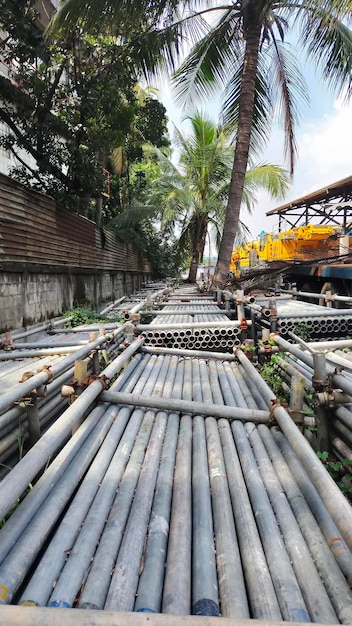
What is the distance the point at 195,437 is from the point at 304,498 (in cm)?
81

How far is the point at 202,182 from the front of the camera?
1444cm

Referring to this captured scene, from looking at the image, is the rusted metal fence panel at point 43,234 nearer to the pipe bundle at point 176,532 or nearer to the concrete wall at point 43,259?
the concrete wall at point 43,259

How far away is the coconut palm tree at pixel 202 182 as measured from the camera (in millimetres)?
12836

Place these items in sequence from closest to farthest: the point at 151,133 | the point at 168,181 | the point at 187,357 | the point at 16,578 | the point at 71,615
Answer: the point at 71,615 < the point at 16,578 < the point at 187,357 < the point at 151,133 < the point at 168,181

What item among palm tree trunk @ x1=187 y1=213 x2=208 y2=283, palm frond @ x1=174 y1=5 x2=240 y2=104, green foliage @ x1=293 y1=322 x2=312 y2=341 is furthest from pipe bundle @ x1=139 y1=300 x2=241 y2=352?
palm tree trunk @ x1=187 y1=213 x2=208 y2=283

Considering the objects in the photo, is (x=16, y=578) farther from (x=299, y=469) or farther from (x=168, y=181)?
(x=168, y=181)

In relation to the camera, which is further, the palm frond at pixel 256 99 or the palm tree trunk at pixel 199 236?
the palm tree trunk at pixel 199 236

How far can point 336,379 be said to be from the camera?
2426 mm

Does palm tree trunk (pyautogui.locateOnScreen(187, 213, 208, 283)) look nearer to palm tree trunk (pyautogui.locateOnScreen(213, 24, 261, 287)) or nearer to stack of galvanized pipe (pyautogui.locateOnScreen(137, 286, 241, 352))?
palm tree trunk (pyautogui.locateOnScreen(213, 24, 261, 287))

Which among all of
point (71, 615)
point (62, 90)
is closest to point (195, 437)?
point (71, 615)

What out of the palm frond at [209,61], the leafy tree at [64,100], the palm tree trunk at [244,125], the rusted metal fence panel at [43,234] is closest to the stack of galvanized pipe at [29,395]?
the rusted metal fence panel at [43,234]

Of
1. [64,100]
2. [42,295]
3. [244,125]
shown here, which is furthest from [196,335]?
[64,100]

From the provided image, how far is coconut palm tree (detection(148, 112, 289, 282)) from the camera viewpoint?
12836 mm

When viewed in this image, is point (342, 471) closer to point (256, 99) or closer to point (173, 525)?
point (173, 525)
